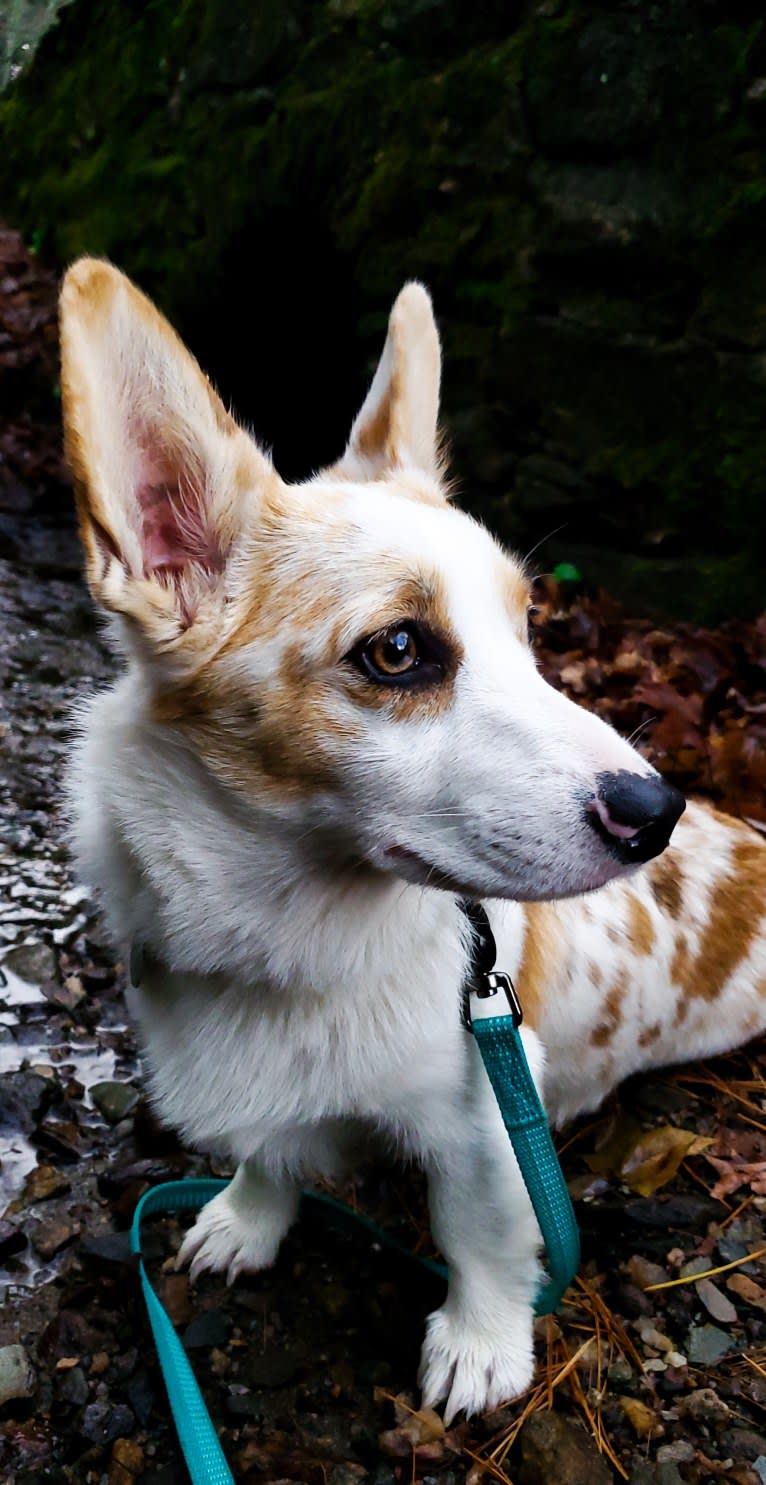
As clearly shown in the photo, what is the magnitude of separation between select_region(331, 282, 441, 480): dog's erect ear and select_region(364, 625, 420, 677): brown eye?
690 mm

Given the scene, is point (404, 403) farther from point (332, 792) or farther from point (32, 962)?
point (32, 962)

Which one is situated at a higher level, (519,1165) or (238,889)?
(238,889)

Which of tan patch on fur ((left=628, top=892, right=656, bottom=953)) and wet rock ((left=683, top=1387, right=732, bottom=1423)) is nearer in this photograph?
wet rock ((left=683, top=1387, right=732, bottom=1423))

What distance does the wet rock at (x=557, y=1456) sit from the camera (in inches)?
76.4

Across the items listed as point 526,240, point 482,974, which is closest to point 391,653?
point 482,974

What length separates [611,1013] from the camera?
2430 millimetres

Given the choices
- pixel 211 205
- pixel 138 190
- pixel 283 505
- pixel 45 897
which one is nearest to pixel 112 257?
pixel 138 190

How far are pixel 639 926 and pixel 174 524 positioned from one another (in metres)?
1.42

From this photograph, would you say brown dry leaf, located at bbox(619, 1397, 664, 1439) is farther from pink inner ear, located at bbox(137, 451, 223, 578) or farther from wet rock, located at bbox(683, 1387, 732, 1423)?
pink inner ear, located at bbox(137, 451, 223, 578)

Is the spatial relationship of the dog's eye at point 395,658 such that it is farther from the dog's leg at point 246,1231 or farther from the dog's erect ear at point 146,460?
the dog's leg at point 246,1231

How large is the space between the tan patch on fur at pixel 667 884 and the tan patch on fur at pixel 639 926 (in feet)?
0.22

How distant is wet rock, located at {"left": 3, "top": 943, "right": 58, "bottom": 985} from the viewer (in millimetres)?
3131

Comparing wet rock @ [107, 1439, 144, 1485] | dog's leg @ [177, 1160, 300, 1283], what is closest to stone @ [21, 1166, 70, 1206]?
dog's leg @ [177, 1160, 300, 1283]

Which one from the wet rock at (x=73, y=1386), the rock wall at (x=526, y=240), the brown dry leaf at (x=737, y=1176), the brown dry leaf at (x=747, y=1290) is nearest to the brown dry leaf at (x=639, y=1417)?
the brown dry leaf at (x=747, y=1290)
